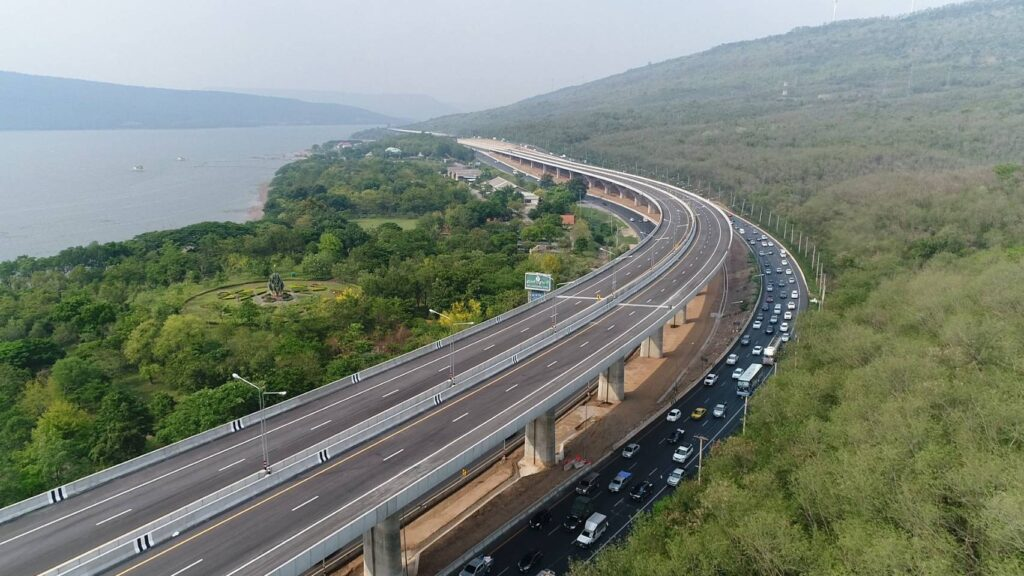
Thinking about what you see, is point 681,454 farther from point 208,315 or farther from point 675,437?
point 208,315

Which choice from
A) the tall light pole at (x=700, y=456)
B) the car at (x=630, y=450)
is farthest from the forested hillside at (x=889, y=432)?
the car at (x=630, y=450)

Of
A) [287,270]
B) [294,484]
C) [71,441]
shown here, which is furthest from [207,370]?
[287,270]

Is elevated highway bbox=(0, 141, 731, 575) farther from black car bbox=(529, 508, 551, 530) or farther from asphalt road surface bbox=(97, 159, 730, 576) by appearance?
black car bbox=(529, 508, 551, 530)

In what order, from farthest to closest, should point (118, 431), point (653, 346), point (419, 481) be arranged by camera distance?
point (653, 346) → point (118, 431) → point (419, 481)

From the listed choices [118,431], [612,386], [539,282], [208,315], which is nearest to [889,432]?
[612,386]

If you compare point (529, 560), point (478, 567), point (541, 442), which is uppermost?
point (541, 442)

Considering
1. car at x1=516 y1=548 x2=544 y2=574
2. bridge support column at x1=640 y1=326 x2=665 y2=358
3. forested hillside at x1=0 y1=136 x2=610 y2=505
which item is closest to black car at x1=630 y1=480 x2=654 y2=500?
car at x1=516 y1=548 x2=544 y2=574

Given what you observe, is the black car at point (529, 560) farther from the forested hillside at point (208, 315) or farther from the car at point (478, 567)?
the forested hillside at point (208, 315)
